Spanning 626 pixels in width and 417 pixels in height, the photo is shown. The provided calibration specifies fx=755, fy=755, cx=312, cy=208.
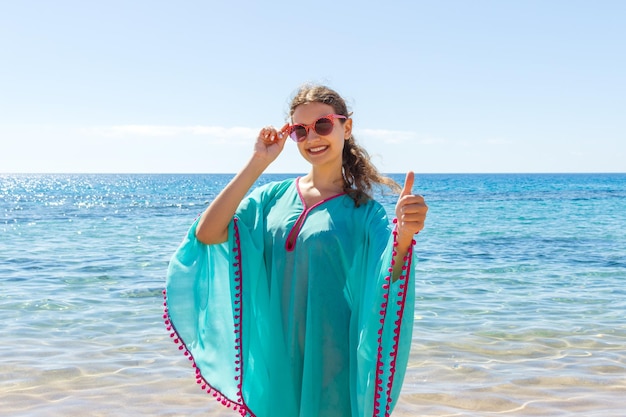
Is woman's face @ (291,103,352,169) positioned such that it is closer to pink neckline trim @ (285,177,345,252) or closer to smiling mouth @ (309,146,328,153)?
smiling mouth @ (309,146,328,153)

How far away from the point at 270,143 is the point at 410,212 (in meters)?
0.71

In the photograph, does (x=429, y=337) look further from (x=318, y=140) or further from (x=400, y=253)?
(x=400, y=253)

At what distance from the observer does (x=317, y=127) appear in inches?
115

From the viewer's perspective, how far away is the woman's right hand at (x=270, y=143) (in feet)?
9.38

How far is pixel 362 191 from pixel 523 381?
12.3 ft

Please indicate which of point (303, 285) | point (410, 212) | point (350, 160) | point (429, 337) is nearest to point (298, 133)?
point (350, 160)

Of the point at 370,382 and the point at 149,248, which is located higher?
the point at 370,382

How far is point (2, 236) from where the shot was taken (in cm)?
1998

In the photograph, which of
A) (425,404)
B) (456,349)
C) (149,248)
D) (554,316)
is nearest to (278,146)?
(425,404)

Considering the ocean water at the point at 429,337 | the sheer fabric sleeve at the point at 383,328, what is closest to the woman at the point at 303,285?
the sheer fabric sleeve at the point at 383,328

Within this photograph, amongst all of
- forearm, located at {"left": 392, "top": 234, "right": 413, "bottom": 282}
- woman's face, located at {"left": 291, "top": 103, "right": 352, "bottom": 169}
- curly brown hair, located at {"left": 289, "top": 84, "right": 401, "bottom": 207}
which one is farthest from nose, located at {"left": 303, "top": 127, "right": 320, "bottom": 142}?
forearm, located at {"left": 392, "top": 234, "right": 413, "bottom": 282}

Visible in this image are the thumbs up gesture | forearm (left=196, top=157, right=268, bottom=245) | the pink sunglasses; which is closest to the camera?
the thumbs up gesture

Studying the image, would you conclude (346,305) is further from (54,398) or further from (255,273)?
(54,398)

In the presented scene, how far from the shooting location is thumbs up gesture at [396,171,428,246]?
246cm
